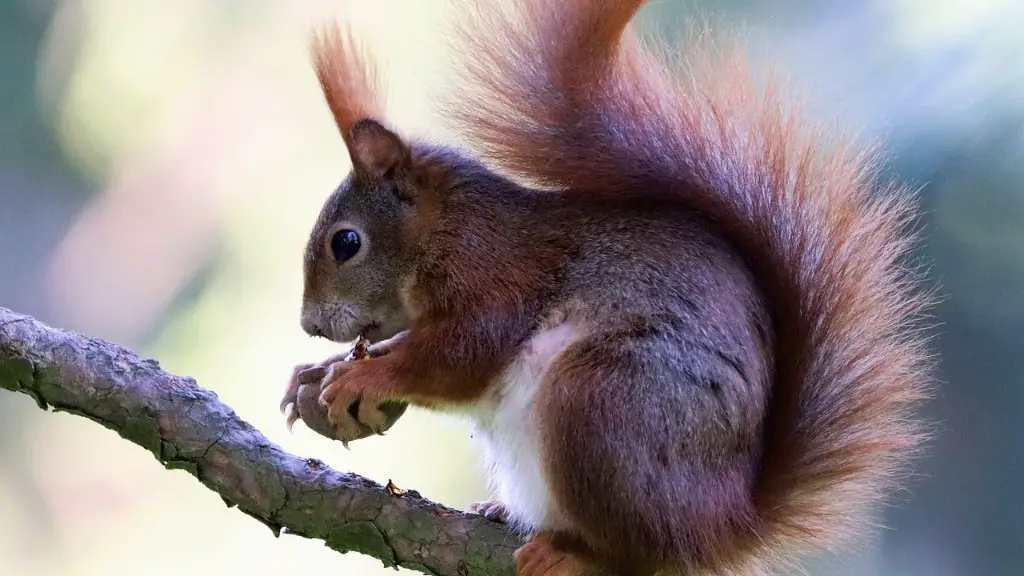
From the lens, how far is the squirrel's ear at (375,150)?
1550 millimetres

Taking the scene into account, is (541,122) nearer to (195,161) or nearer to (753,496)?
(753,496)

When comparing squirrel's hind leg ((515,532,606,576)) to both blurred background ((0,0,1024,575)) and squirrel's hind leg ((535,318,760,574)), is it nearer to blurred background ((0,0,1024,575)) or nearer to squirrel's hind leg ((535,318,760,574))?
squirrel's hind leg ((535,318,760,574))

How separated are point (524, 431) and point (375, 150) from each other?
61 centimetres

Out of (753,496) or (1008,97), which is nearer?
(753,496)

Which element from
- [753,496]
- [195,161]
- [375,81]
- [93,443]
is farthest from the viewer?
[195,161]

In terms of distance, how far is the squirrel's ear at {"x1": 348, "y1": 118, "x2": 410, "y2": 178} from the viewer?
155cm

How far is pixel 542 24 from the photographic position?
1.45 metres

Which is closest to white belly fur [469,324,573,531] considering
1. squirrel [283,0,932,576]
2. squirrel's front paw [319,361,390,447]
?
squirrel [283,0,932,576]

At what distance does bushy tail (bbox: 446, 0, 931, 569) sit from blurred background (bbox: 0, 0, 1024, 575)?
38 centimetres

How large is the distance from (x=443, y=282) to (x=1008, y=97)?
1.26 meters

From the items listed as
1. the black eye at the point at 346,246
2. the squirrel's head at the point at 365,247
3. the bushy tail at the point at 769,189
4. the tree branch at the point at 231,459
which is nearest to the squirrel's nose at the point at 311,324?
the squirrel's head at the point at 365,247

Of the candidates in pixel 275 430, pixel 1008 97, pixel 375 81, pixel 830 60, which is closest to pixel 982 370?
pixel 1008 97

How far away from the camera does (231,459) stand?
1.33 metres

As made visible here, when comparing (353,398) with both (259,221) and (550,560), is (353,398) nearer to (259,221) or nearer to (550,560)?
(550,560)
